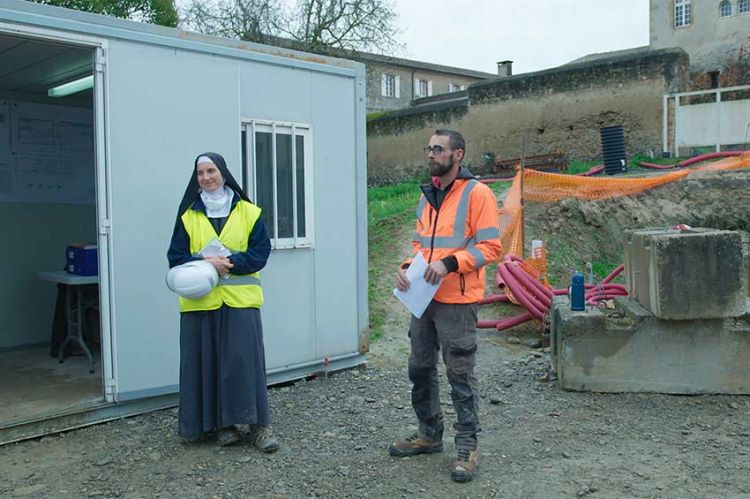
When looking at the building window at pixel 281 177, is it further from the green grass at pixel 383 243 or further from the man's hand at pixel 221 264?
the green grass at pixel 383 243

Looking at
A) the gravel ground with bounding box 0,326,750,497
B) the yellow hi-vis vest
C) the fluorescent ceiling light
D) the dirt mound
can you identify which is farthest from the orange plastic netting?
the yellow hi-vis vest

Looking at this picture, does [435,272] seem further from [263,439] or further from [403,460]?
[263,439]

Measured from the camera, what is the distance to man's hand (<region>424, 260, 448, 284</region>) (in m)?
4.08

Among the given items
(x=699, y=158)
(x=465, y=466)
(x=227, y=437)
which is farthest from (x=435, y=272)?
(x=699, y=158)

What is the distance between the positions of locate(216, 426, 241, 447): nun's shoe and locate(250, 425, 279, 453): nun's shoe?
109mm

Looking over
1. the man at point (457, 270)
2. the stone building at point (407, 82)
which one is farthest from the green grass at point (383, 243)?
the stone building at point (407, 82)

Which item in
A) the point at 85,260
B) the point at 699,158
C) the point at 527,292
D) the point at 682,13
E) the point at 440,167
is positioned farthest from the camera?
the point at 682,13

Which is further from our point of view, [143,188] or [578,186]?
[578,186]

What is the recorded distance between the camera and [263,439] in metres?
4.73

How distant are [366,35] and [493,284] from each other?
54.8ft

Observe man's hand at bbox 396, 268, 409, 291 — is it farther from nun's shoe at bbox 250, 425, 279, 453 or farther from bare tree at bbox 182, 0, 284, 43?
bare tree at bbox 182, 0, 284, 43

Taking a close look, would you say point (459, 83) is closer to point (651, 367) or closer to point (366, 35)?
point (366, 35)

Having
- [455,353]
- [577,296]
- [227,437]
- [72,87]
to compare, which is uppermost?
[72,87]

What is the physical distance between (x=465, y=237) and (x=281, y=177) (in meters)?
2.38
